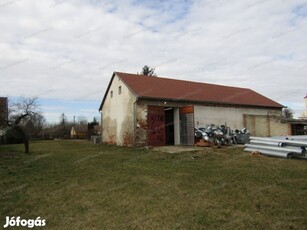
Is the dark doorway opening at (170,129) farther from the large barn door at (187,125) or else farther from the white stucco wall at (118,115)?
the white stucco wall at (118,115)

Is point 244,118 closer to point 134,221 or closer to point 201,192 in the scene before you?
point 201,192

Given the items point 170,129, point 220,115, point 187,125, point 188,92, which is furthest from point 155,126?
point 220,115

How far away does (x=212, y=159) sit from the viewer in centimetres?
1302

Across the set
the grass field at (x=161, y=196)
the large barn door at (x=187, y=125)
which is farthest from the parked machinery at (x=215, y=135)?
the grass field at (x=161, y=196)

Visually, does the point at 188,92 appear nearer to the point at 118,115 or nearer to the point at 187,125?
the point at 187,125

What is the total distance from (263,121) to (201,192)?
2111 cm

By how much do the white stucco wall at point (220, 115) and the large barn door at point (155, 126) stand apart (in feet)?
9.82

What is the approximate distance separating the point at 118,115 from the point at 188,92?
6.08 meters

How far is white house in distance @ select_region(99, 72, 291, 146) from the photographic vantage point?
67.5 feet

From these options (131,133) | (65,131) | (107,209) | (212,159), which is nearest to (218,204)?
(107,209)

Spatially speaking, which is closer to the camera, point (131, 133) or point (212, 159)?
point (212, 159)

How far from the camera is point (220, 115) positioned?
23875mm

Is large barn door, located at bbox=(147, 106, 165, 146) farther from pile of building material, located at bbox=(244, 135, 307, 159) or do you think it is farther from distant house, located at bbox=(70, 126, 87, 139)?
distant house, located at bbox=(70, 126, 87, 139)

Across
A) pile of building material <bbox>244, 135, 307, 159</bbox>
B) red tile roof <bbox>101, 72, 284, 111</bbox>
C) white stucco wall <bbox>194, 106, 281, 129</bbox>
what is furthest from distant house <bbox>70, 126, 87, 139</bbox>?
pile of building material <bbox>244, 135, 307, 159</bbox>
